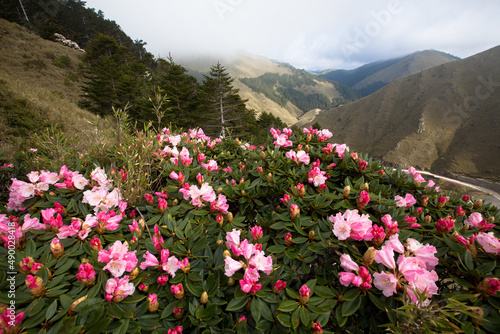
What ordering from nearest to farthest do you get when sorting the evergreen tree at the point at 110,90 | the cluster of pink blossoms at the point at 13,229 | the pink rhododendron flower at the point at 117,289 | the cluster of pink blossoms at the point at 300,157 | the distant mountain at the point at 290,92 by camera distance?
1. the pink rhododendron flower at the point at 117,289
2. the cluster of pink blossoms at the point at 13,229
3. the cluster of pink blossoms at the point at 300,157
4. the evergreen tree at the point at 110,90
5. the distant mountain at the point at 290,92

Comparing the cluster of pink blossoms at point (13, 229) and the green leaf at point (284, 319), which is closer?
the green leaf at point (284, 319)

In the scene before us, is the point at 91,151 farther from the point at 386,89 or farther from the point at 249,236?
the point at 386,89

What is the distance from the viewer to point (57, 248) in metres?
1.25

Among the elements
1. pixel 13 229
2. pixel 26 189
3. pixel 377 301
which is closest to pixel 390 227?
pixel 377 301

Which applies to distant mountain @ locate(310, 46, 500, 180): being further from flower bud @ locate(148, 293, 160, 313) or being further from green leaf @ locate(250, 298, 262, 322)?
flower bud @ locate(148, 293, 160, 313)

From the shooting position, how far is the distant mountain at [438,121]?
40969 mm

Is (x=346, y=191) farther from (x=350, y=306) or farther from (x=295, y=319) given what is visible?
(x=295, y=319)

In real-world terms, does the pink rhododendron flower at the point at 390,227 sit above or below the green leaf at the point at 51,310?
above

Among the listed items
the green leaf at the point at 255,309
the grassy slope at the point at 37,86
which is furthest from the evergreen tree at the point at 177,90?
the green leaf at the point at 255,309

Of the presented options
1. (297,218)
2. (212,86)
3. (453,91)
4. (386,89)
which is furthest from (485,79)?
(297,218)

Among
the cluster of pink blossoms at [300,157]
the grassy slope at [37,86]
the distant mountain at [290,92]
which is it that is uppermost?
the distant mountain at [290,92]

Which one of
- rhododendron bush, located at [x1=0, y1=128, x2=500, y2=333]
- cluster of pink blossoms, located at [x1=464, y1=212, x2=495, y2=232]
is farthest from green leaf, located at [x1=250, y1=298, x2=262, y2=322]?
cluster of pink blossoms, located at [x1=464, y1=212, x2=495, y2=232]

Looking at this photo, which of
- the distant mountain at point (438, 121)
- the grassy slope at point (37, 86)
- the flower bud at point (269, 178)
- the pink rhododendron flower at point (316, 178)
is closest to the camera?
the pink rhododendron flower at point (316, 178)

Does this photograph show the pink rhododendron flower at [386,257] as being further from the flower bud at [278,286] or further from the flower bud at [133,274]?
the flower bud at [133,274]
